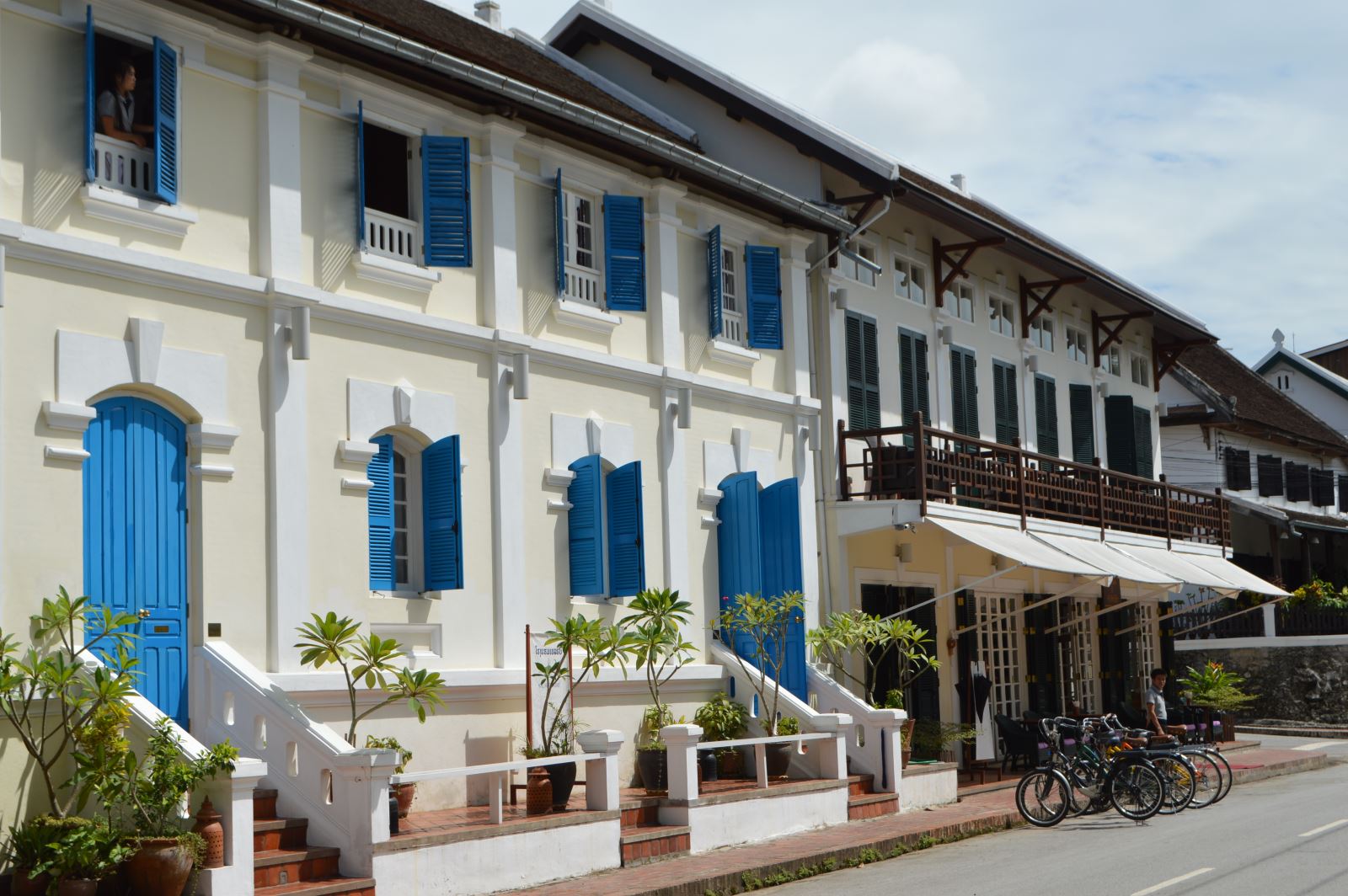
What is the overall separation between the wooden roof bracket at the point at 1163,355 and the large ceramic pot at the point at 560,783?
795 inches

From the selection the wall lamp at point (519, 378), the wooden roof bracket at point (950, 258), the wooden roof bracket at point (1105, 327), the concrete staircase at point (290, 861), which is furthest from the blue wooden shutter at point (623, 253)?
the wooden roof bracket at point (1105, 327)

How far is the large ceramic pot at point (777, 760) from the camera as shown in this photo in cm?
1659

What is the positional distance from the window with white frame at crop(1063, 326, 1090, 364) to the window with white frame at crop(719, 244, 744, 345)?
1023cm

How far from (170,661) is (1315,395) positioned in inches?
1772

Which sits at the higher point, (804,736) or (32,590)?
(32,590)

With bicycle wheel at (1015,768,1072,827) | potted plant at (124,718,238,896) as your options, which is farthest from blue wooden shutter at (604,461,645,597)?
potted plant at (124,718,238,896)

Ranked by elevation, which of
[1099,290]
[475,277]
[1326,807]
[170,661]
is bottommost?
[1326,807]

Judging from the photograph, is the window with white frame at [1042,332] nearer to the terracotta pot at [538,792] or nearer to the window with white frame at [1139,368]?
the window with white frame at [1139,368]

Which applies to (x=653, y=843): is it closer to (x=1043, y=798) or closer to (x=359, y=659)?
(x=359, y=659)

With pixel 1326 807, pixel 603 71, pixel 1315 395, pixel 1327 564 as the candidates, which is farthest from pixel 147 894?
pixel 1315 395

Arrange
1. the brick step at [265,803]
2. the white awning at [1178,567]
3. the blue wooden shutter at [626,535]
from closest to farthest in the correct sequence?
the brick step at [265,803]
the blue wooden shutter at [626,535]
the white awning at [1178,567]

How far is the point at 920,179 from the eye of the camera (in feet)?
85.9

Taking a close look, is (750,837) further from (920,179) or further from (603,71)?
(920,179)

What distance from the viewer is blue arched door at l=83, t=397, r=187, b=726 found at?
1125 cm
